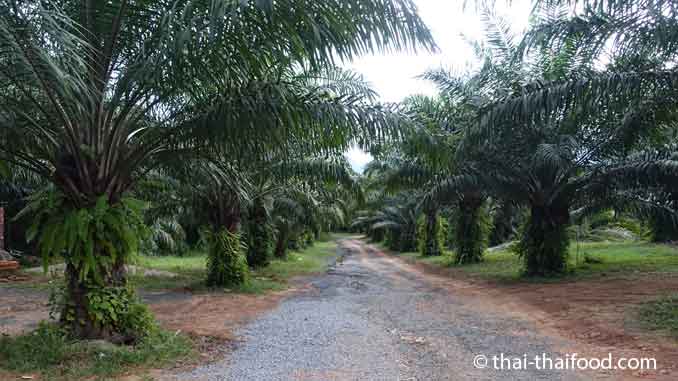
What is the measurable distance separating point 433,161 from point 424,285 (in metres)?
7.45

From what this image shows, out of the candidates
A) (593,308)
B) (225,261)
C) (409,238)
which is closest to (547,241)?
(593,308)

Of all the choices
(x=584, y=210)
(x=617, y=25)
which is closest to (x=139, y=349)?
(x=617, y=25)

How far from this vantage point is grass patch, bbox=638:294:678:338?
21.9ft

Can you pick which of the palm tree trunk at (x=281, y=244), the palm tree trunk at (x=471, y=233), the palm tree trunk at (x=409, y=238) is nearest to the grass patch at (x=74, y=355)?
the palm tree trunk at (x=471, y=233)

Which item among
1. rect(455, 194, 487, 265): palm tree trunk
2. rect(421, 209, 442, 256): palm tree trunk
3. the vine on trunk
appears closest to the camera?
the vine on trunk

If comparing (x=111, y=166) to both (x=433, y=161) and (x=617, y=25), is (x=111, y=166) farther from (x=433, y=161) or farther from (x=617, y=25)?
(x=617, y=25)

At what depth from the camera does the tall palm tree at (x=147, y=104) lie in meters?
5.13

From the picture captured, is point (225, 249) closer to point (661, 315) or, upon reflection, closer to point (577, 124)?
point (577, 124)

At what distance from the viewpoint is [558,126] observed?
11.8 m

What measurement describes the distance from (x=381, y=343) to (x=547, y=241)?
7886mm

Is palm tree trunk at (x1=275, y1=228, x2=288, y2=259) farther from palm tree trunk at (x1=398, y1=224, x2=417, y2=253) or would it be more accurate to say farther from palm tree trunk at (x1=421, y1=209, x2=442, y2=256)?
palm tree trunk at (x1=398, y1=224, x2=417, y2=253)

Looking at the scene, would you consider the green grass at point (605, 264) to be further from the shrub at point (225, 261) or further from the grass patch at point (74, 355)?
the grass patch at point (74, 355)

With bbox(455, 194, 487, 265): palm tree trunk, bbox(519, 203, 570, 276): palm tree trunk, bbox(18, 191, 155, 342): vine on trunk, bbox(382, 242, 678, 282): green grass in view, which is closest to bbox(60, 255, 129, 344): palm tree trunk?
bbox(18, 191, 155, 342): vine on trunk

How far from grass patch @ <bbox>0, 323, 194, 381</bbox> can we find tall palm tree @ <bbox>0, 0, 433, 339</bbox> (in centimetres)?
33
